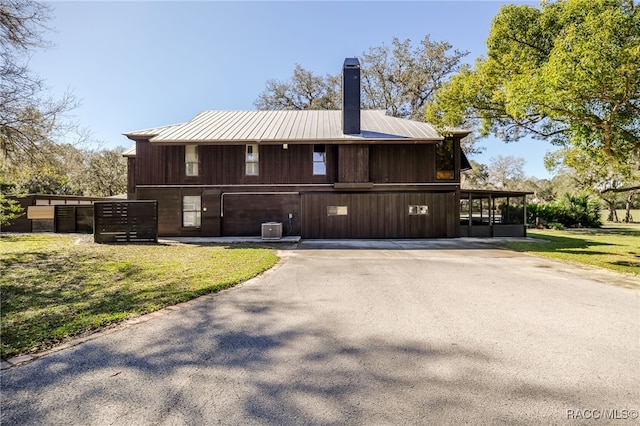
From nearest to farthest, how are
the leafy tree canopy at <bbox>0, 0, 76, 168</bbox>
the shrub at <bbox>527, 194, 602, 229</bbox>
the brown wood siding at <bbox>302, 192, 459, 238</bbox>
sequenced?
the leafy tree canopy at <bbox>0, 0, 76, 168</bbox>
the brown wood siding at <bbox>302, 192, 459, 238</bbox>
the shrub at <bbox>527, 194, 602, 229</bbox>

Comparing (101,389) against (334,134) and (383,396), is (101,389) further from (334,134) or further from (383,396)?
(334,134)

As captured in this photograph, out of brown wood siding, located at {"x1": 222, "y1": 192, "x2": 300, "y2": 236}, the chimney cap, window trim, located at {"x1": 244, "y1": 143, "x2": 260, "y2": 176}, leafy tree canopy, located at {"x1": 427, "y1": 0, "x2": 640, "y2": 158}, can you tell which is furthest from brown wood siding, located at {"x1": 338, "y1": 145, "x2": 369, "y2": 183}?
the chimney cap

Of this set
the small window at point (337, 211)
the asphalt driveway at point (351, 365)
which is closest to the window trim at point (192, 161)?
the small window at point (337, 211)

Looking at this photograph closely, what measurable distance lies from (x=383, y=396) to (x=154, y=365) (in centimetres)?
202

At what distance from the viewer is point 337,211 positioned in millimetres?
15539

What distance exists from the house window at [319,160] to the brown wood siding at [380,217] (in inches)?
48.2

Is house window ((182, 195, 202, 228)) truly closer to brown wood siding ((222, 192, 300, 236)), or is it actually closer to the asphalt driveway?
brown wood siding ((222, 192, 300, 236))

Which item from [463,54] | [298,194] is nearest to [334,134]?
[298,194]

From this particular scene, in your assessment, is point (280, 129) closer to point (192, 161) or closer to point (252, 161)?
point (252, 161)

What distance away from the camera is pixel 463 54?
2661 cm

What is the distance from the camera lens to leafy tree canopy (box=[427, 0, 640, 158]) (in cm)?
731

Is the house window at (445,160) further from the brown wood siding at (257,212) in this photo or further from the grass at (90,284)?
the grass at (90,284)

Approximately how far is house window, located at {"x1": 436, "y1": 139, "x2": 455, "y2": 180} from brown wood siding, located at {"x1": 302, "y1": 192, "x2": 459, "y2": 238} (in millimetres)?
1044

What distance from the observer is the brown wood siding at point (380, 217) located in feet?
50.8
